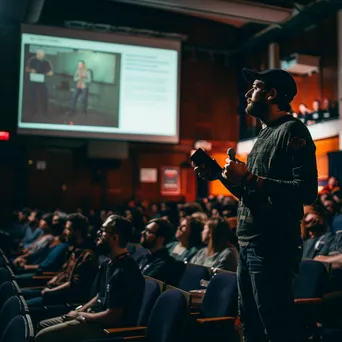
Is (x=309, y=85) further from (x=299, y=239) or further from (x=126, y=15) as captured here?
(x=299, y=239)

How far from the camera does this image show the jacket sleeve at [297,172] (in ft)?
4.78

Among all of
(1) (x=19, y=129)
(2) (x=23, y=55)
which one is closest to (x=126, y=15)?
(2) (x=23, y=55)

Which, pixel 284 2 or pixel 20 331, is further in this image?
pixel 284 2

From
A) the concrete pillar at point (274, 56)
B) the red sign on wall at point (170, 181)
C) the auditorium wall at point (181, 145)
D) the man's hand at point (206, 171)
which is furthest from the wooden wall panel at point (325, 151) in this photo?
the man's hand at point (206, 171)

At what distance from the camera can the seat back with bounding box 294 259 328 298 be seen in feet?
→ 10.4

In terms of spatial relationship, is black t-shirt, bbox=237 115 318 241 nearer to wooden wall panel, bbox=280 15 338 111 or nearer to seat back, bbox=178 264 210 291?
seat back, bbox=178 264 210 291

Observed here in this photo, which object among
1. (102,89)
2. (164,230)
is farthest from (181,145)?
(164,230)

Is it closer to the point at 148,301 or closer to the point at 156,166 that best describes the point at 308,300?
the point at 148,301

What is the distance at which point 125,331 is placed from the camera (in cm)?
250

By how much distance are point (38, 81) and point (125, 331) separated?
23.1 ft

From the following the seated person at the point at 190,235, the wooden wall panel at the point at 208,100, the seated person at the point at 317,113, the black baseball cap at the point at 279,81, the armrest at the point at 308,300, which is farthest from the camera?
the wooden wall panel at the point at 208,100

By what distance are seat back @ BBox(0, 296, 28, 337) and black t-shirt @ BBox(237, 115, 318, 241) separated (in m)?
1.15

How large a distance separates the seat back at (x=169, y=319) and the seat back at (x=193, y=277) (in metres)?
1.02

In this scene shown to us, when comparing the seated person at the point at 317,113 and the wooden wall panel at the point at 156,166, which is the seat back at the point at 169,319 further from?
the wooden wall panel at the point at 156,166
